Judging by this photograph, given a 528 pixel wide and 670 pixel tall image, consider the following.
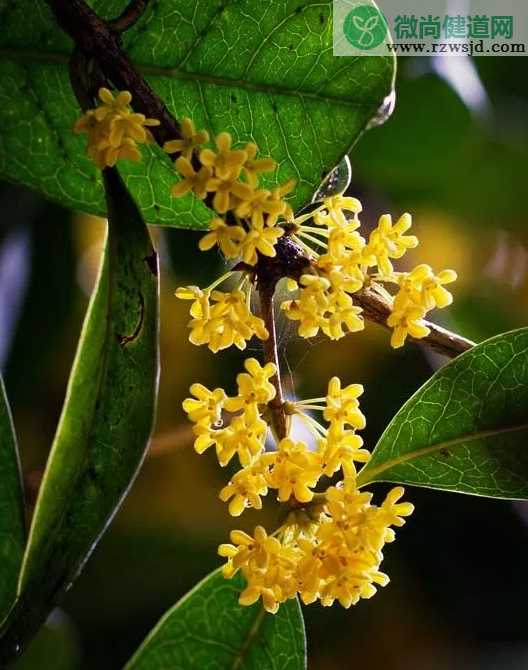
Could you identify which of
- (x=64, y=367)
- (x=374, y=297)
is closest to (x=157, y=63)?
(x=374, y=297)

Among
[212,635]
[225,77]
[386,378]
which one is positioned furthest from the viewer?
[386,378]

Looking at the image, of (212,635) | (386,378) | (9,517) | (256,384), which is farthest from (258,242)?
(386,378)

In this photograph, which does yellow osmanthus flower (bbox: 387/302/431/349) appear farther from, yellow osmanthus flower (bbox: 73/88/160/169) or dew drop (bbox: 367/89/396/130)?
yellow osmanthus flower (bbox: 73/88/160/169)

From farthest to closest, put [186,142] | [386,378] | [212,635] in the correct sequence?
[386,378] → [212,635] → [186,142]

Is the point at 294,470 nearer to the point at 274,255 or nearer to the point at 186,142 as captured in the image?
the point at 274,255

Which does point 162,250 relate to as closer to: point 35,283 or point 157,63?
point 35,283

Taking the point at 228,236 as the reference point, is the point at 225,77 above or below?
above

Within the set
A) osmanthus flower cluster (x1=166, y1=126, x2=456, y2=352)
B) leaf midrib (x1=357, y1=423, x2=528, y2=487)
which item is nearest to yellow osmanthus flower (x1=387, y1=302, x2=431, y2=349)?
osmanthus flower cluster (x1=166, y1=126, x2=456, y2=352)
